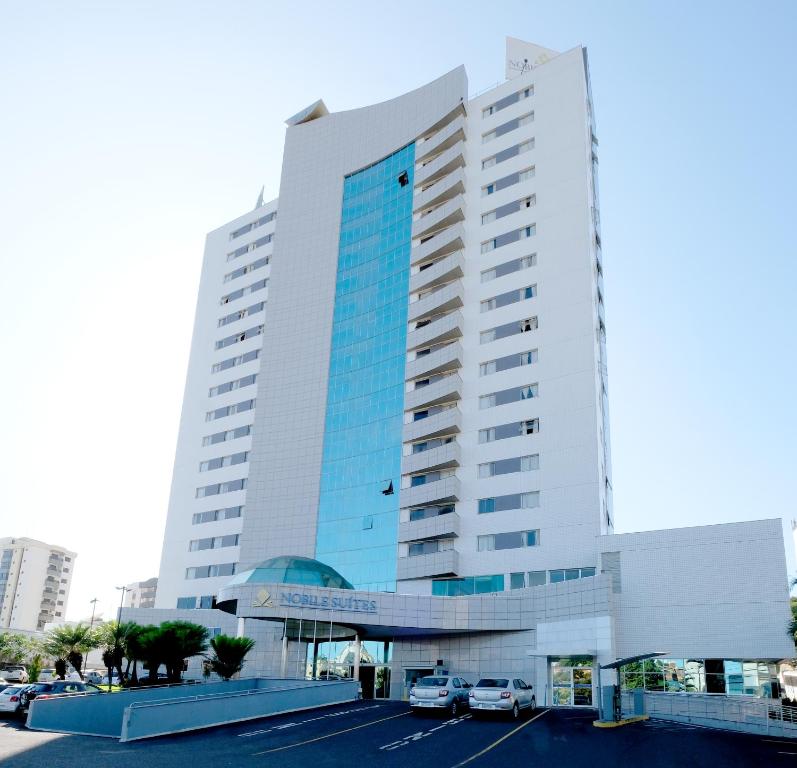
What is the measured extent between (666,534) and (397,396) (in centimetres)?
2765

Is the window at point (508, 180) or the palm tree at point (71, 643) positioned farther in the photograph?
the window at point (508, 180)

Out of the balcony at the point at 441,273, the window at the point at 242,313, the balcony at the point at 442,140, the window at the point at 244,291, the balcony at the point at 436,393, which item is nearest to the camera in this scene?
the balcony at the point at 436,393

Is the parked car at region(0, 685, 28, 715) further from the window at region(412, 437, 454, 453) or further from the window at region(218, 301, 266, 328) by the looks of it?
the window at region(218, 301, 266, 328)

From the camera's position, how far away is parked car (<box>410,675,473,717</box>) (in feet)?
116

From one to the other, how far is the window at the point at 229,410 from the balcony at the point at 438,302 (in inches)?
897

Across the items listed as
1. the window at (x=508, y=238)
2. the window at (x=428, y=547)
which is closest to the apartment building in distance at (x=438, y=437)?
the window at (x=508, y=238)

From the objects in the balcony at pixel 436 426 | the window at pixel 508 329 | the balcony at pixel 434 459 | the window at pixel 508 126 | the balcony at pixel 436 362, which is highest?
the window at pixel 508 126

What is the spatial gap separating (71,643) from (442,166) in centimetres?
5178

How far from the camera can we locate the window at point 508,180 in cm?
7062

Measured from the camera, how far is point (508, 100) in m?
75.2

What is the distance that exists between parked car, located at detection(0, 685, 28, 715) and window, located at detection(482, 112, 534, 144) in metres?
59.4

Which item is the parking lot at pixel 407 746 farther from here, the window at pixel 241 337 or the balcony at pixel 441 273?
the window at pixel 241 337

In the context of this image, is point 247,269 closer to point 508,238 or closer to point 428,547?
point 508,238

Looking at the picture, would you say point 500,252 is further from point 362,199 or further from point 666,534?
point 666,534
